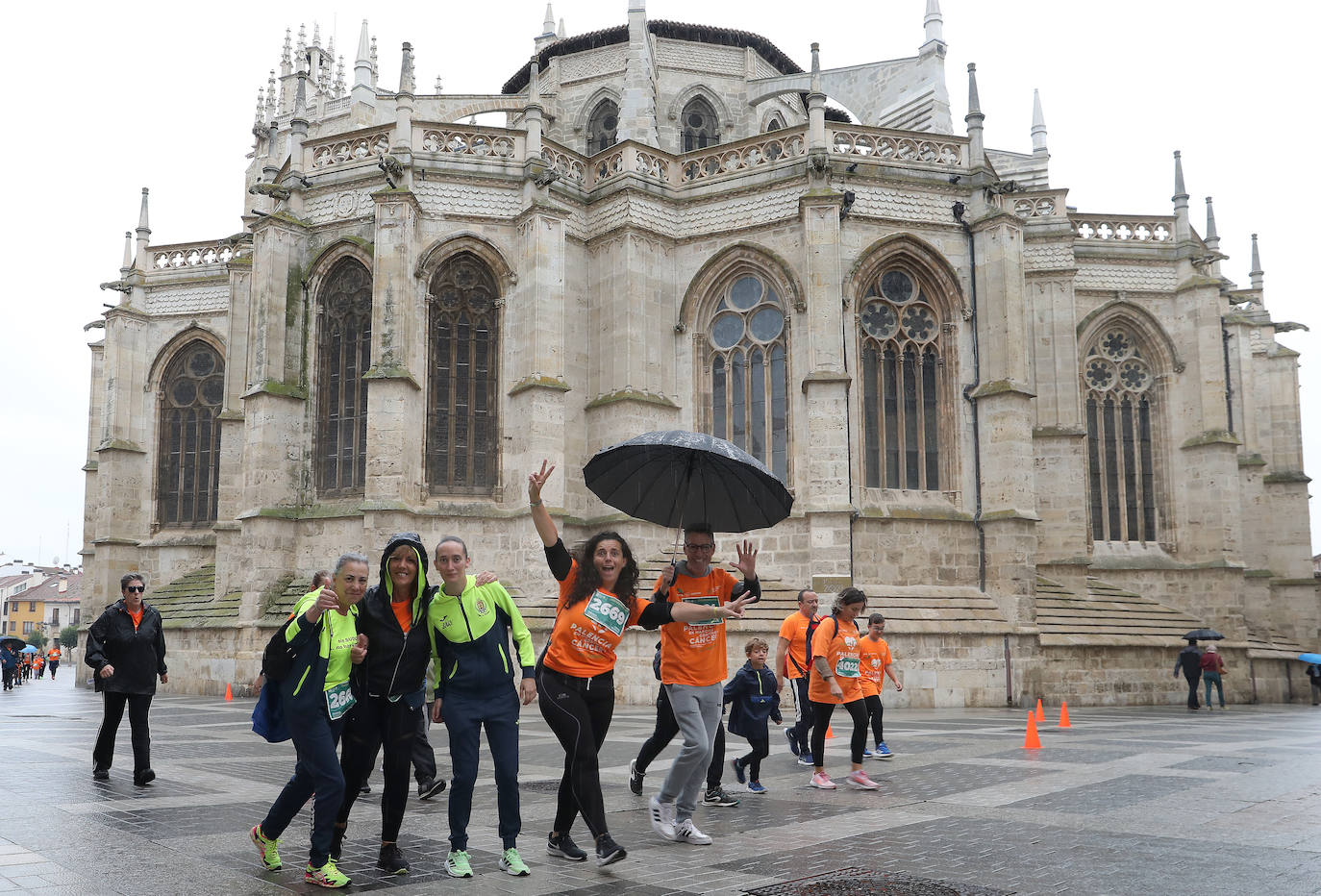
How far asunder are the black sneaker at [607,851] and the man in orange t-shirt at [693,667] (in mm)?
860

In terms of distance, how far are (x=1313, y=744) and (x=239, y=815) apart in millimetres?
12094

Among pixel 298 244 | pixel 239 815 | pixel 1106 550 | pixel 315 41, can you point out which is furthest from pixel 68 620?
pixel 239 815

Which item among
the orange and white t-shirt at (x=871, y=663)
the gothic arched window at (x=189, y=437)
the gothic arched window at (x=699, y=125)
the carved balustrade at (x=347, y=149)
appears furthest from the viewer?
the gothic arched window at (x=699, y=125)

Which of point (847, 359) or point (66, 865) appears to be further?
point (847, 359)

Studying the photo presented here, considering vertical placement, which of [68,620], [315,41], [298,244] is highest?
[315,41]

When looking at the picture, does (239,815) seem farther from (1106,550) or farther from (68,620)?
→ (68,620)

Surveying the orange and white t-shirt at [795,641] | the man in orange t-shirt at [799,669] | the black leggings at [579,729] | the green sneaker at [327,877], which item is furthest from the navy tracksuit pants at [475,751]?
the orange and white t-shirt at [795,641]

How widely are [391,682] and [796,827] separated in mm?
2973

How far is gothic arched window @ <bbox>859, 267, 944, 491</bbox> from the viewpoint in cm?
2248

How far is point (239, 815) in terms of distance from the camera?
7.25 meters

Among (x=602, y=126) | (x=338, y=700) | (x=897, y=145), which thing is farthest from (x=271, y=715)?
(x=602, y=126)

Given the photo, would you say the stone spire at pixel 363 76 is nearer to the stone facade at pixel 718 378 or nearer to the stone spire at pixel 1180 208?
the stone facade at pixel 718 378

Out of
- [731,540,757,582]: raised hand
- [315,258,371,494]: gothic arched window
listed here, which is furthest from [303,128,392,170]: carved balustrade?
[731,540,757,582]: raised hand

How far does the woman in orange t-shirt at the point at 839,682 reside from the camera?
8.72 m
